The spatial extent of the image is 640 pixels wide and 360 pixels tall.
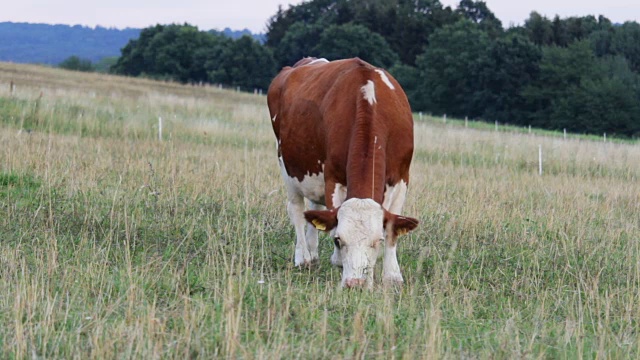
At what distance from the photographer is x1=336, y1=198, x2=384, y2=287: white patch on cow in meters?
6.88

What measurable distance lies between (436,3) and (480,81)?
26581 millimetres

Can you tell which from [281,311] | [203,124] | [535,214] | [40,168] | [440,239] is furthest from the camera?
[203,124]

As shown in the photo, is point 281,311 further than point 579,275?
No

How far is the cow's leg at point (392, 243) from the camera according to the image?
7505 millimetres

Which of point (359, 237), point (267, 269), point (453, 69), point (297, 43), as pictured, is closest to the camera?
point (359, 237)

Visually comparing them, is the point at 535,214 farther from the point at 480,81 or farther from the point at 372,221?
the point at 480,81

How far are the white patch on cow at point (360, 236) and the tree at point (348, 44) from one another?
68114mm

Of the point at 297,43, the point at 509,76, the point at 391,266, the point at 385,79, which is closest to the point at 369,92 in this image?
the point at 385,79

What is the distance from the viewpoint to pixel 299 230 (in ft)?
29.7

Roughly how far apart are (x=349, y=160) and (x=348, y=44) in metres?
69.1

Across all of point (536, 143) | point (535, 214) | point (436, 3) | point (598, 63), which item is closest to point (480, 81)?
point (598, 63)

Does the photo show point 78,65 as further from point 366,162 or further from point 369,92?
point 366,162

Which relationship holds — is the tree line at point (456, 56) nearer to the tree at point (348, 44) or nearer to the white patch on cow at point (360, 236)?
the tree at point (348, 44)

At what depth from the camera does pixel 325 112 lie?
26.7ft
